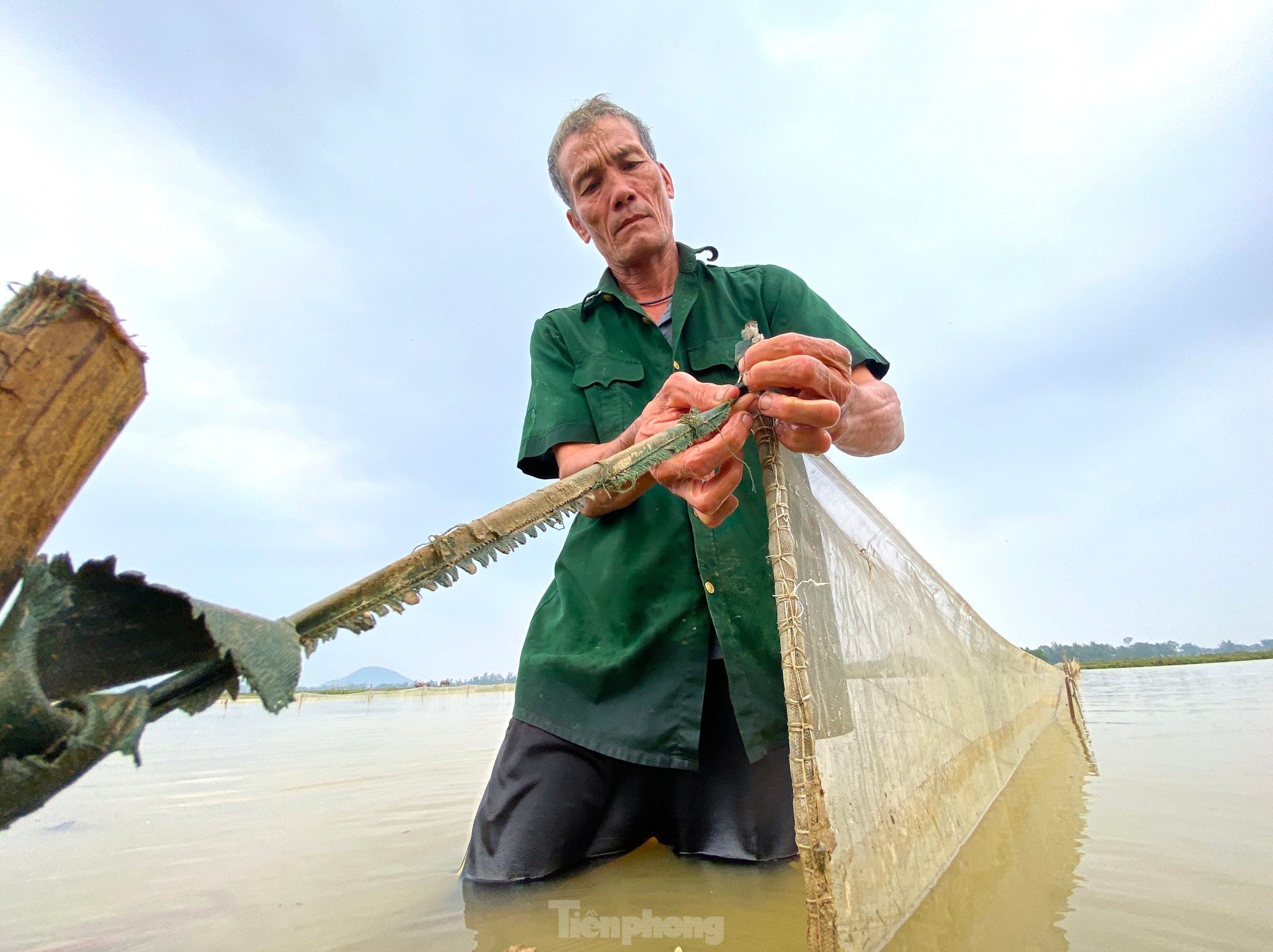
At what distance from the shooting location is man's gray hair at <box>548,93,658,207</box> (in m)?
2.71

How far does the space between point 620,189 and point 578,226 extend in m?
0.52

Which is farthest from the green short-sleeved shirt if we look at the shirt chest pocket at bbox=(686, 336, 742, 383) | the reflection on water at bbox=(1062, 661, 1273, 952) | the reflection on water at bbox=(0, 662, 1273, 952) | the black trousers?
the reflection on water at bbox=(1062, 661, 1273, 952)

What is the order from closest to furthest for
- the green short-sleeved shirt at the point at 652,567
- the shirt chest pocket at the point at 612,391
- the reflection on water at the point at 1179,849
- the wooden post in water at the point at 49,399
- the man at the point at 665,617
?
the wooden post in water at the point at 49,399, the reflection on water at the point at 1179,849, the man at the point at 665,617, the green short-sleeved shirt at the point at 652,567, the shirt chest pocket at the point at 612,391

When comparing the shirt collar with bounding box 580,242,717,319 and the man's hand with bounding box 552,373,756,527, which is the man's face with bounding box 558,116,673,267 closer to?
the shirt collar with bounding box 580,242,717,319

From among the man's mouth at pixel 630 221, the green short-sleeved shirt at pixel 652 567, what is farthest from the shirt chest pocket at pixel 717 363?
the man's mouth at pixel 630 221

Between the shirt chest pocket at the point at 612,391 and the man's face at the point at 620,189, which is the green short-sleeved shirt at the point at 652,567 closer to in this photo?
the shirt chest pocket at the point at 612,391

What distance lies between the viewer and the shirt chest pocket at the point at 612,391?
2461 mm

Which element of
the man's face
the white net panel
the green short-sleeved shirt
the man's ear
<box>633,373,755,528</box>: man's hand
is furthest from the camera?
the man's ear

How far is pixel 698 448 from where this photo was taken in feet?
5.54

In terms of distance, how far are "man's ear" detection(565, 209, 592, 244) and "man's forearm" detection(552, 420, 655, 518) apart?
3.67ft

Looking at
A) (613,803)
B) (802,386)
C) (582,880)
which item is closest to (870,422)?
(802,386)

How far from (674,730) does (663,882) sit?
0.46 metres

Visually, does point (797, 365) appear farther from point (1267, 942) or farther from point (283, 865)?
point (283, 865)

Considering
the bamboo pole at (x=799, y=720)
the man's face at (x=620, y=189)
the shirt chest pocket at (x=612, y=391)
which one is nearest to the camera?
the bamboo pole at (x=799, y=720)
